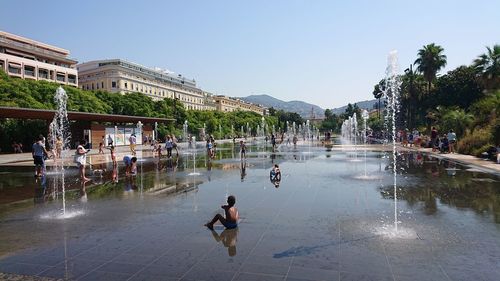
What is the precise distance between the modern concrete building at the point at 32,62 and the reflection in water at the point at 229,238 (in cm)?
7955

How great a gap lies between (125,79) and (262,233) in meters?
111

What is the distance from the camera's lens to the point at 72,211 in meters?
9.66

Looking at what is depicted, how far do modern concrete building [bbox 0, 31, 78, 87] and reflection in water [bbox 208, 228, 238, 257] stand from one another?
79554 mm

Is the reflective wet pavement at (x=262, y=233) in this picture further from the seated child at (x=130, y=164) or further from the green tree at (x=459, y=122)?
the green tree at (x=459, y=122)

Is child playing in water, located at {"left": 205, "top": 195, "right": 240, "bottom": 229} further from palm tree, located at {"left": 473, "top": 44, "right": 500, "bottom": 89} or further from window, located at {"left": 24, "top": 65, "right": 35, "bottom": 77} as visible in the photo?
window, located at {"left": 24, "top": 65, "right": 35, "bottom": 77}

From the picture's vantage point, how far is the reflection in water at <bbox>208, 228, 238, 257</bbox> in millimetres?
6445

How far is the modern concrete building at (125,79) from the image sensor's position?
4252 inches

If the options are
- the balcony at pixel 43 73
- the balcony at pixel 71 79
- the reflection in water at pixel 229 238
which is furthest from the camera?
the balcony at pixel 71 79

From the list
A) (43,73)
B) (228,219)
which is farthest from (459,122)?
(43,73)

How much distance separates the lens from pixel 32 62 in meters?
82.9

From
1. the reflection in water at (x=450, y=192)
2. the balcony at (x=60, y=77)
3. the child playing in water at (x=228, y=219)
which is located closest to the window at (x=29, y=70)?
the balcony at (x=60, y=77)

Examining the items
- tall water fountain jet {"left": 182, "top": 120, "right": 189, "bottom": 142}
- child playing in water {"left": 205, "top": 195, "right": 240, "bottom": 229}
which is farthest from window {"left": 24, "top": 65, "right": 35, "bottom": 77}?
child playing in water {"left": 205, "top": 195, "right": 240, "bottom": 229}

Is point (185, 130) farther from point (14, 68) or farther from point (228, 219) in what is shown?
point (228, 219)

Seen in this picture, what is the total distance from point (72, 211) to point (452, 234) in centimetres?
874
